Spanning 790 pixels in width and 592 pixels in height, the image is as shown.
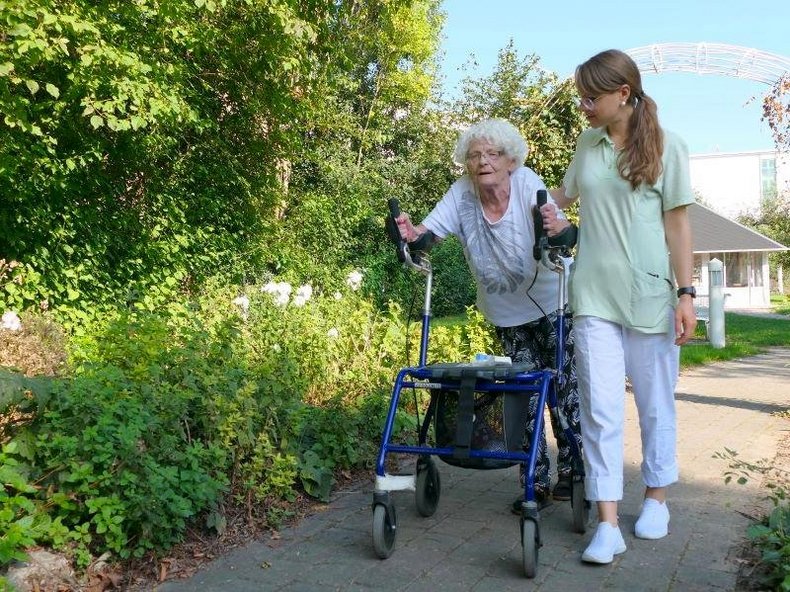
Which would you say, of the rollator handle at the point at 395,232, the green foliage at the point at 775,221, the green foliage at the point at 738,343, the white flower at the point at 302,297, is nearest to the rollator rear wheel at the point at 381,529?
the rollator handle at the point at 395,232

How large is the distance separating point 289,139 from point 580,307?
27.6 feet

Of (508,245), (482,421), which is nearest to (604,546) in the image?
(482,421)

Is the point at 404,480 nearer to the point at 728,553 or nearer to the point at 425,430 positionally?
the point at 425,430

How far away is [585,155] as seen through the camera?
12.1 feet

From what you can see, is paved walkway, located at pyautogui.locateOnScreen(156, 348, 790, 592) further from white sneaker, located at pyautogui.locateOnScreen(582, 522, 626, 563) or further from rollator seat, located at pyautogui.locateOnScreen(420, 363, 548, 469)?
rollator seat, located at pyautogui.locateOnScreen(420, 363, 548, 469)

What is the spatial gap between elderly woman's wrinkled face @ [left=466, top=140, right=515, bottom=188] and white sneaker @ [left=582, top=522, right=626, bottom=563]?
1.63 metres

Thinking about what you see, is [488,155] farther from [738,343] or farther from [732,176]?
[732,176]

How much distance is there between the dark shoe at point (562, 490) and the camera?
423 centimetres

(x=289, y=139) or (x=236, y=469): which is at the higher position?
(x=289, y=139)

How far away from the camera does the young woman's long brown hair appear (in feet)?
11.3

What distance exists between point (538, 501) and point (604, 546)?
2.75 ft

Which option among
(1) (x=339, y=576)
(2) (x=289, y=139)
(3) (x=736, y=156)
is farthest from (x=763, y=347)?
(3) (x=736, y=156)

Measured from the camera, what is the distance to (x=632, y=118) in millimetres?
3496

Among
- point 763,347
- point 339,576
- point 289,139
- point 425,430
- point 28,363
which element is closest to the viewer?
point 339,576
